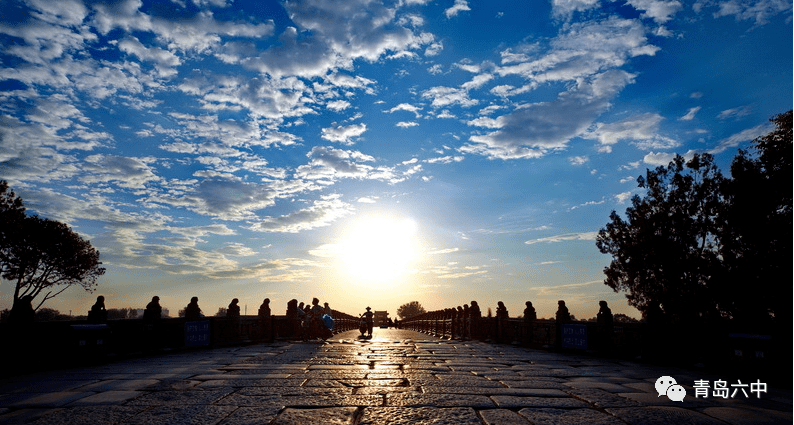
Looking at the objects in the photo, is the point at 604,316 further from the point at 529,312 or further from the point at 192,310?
the point at 192,310

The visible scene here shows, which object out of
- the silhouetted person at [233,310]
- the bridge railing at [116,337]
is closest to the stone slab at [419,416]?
the bridge railing at [116,337]

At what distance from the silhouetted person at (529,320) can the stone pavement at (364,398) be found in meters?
8.41

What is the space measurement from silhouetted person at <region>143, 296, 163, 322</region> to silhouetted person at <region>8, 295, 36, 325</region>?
4.03m

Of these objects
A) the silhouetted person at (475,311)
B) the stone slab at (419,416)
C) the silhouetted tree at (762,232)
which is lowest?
the stone slab at (419,416)

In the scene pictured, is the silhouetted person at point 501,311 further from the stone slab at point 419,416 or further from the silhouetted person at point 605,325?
the stone slab at point 419,416

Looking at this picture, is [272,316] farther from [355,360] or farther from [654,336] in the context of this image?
[654,336]

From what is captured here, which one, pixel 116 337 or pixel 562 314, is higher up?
pixel 562 314

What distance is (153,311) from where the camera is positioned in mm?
14133

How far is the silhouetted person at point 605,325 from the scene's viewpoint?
1357 cm

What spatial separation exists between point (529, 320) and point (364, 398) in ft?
43.5

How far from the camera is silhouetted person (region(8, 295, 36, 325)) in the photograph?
9.44m

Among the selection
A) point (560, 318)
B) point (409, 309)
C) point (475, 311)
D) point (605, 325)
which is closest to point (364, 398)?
point (605, 325)

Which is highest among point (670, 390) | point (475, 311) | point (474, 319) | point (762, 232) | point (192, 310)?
point (762, 232)

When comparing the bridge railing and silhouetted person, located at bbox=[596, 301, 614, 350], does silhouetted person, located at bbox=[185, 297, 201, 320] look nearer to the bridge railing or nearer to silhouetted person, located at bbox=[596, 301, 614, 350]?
the bridge railing
